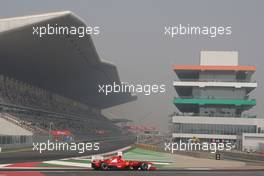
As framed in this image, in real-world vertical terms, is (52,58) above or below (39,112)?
above

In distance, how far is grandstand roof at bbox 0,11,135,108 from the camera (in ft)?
222

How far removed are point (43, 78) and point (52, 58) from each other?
1472 centimetres

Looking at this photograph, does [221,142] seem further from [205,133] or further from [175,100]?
[175,100]

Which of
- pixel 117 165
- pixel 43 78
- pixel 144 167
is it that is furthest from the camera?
pixel 43 78

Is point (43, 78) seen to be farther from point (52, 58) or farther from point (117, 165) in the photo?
point (117, 165)

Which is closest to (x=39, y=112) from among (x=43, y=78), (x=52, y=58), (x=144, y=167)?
(x=43, y=78)

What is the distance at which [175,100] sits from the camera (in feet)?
315

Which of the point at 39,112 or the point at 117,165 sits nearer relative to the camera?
the point at 117,165

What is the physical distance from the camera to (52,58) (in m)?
88.1

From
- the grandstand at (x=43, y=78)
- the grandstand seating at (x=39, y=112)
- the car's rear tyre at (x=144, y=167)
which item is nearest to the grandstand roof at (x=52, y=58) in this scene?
the grandstand at (x=43, y=78)

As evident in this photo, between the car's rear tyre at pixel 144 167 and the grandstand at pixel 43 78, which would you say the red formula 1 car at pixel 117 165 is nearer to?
the car's rear tyre at pixel 144 167

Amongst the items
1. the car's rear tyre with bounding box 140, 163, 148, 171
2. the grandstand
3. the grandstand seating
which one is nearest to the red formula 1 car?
the car's rear tyre with bounding box 140, 163, 148, 171

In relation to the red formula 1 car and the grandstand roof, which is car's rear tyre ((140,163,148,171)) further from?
the grandstand roof

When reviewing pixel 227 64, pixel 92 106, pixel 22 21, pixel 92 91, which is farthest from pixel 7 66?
pixel 92 106
